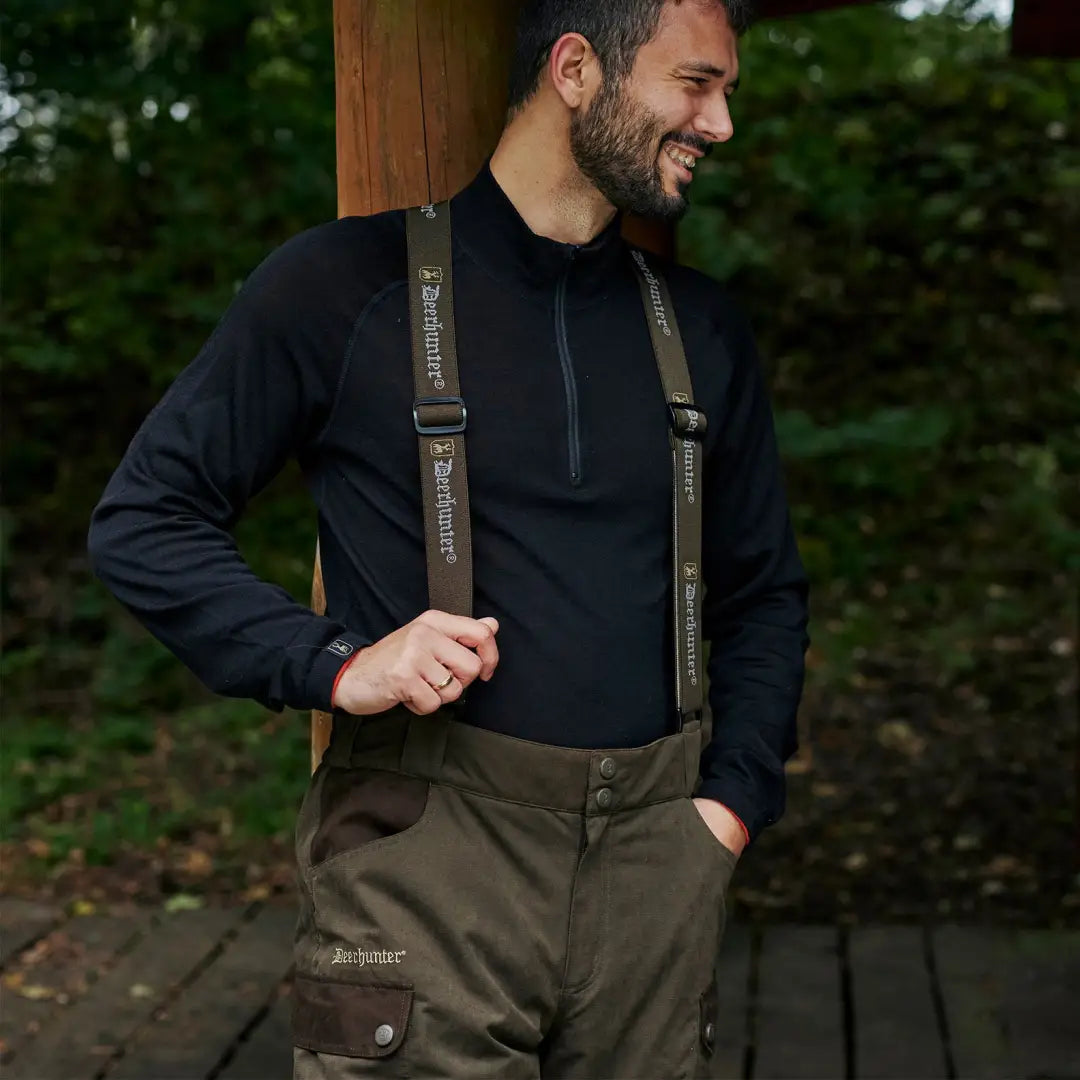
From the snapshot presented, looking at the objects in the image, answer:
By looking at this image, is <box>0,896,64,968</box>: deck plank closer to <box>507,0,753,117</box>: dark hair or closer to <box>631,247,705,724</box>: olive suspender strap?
<box>631,247,705,724</box>: olive suspender strap

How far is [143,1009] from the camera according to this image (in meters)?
4.59

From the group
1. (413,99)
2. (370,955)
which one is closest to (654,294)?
(413,99)

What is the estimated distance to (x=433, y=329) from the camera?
2307 millimetres

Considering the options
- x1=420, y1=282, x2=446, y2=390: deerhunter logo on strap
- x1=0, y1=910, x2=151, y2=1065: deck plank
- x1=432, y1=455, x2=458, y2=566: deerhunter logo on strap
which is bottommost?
x1=0, y1=910, x2=151, y2=1065: deck plank

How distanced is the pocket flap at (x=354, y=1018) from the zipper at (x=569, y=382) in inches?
28.2

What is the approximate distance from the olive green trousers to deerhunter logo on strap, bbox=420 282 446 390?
0.44 metres

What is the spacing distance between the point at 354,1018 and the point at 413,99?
4.86 ft

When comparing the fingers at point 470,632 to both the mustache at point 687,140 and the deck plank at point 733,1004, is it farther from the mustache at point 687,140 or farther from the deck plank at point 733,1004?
the deck plank at point 733,1004

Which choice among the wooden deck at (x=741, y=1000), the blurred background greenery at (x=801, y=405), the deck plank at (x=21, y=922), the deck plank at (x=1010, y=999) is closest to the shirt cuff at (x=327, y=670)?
the wooden deck at (x=741, y=1000)

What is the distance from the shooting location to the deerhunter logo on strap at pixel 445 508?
7.29 ft

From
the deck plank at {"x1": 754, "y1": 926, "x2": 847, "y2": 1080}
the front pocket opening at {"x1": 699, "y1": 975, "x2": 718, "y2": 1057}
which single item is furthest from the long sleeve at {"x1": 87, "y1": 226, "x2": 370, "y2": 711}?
the deck plank at {"x1": 754, "y1": 926, "x2": 847, "y2": 1080}

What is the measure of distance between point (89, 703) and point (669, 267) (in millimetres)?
6090

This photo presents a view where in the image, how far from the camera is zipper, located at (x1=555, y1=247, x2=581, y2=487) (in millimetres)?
2346

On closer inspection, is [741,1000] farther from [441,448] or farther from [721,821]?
[441,448]
